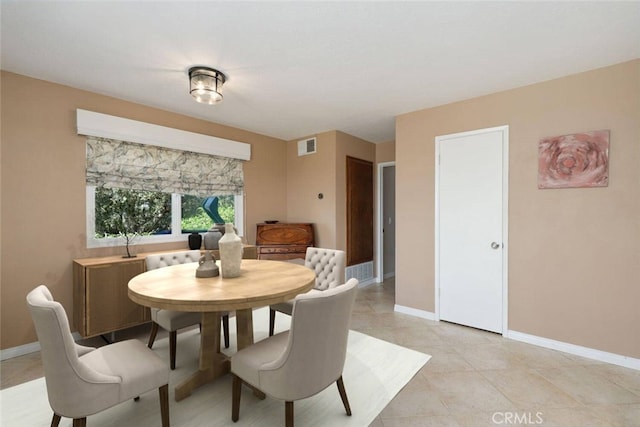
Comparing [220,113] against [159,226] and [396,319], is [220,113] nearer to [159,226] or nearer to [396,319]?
[159,226]

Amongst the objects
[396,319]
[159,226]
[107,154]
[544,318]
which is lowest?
[396,319]

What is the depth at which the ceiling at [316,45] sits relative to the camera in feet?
5.66

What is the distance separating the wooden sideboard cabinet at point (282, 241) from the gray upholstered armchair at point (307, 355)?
2.56 metres

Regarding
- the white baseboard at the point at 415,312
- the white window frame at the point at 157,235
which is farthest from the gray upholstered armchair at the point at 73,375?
the white baseboard at the point at 415,312

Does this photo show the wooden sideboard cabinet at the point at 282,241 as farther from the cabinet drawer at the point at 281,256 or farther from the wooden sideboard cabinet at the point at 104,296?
the wooden sideboard cabinet at the point at 104,296

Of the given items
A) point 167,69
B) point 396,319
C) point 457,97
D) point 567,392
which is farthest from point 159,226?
point 567,392

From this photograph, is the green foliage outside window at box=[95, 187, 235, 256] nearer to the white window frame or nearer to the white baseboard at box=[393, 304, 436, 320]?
the white window frame

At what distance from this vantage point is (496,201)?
9.63ft

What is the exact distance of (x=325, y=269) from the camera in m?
2.89

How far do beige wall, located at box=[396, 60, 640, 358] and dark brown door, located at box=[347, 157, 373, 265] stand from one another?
5.67ft

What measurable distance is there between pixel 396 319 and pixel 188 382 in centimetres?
235

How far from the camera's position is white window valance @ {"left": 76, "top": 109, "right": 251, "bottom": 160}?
284 centimetres
